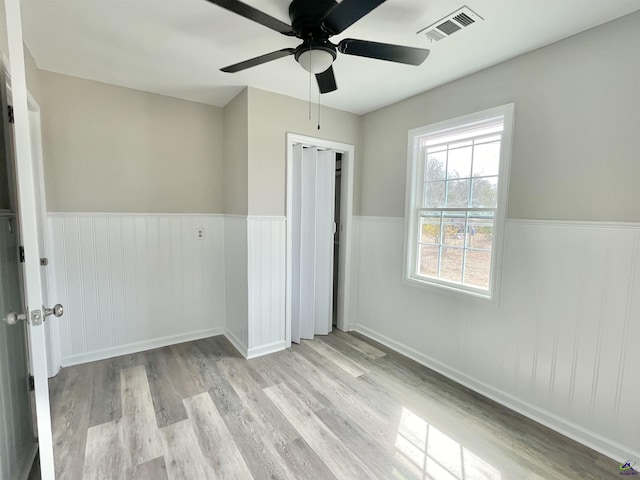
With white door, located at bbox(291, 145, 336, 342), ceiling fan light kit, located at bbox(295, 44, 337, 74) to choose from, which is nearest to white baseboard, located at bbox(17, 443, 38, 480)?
white door, located at bbox(291, 145, 336, 342)

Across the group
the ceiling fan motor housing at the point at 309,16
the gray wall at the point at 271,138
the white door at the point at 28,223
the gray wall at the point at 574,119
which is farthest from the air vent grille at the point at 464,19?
the white door at the point at 28,223

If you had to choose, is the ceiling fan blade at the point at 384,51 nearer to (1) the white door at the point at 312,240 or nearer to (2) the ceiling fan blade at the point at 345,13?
(2) the ceiling fan blade at the point at 345,13

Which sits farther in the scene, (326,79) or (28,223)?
(326,79)

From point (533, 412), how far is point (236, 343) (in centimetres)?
263

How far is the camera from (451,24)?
176cm

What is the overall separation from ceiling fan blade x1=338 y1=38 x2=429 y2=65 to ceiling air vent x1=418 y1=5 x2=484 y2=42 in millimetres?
321

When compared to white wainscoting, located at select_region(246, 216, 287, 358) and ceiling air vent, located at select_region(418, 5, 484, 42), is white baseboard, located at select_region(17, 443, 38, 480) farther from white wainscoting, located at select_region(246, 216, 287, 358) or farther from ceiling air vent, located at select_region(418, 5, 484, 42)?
ceiling air vent, located at select_region(418, 5, 484, 42)

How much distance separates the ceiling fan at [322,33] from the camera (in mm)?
1366

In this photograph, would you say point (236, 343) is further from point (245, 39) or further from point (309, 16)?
point (309, 16)

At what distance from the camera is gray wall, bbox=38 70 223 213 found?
8.31ft

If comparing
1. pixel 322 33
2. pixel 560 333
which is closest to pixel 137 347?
pixel 322 33

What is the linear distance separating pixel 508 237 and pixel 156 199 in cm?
322

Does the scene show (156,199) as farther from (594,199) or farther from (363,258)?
(594,199)

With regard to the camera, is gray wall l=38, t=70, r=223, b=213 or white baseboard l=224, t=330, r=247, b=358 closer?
gray wall l=38, t=70, r=223, b=213
